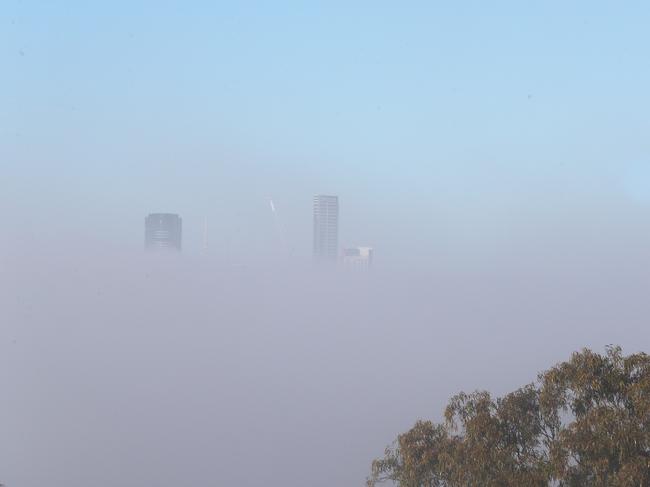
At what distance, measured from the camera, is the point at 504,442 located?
64.9 feet

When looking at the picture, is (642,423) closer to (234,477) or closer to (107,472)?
(234,477)

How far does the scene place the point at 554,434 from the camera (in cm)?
1986

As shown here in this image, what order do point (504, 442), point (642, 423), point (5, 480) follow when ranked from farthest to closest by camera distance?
point (5, 480) < point (504, 442) < point (642, 423)

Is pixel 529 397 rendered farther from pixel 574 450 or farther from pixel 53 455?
pixel 53 455

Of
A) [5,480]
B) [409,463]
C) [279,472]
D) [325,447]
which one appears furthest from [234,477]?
[409,463]

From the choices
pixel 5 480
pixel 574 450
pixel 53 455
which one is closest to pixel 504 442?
pixel 574 450

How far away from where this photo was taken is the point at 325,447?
654 ft

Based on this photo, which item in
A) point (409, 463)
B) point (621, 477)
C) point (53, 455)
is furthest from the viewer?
point (53, 455)

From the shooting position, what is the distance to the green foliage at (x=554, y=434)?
54.9 feet

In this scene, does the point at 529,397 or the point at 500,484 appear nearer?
the point at 500,484

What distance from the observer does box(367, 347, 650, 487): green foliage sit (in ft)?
54.9

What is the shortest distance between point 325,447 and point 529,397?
607ft

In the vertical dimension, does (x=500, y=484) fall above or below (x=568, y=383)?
below

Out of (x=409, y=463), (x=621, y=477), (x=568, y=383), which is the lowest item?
(x=409, y=463)
